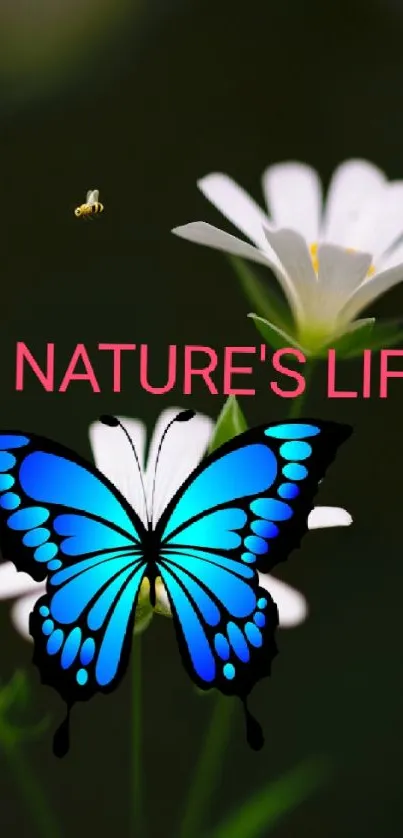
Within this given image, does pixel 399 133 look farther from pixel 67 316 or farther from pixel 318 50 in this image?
pixel 67 316

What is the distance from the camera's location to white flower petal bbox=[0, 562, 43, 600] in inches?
15.2

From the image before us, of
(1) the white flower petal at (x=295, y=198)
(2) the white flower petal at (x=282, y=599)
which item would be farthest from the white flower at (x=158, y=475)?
(1) the white flower petal at (x=295, y=198)

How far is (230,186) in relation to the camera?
1.39 ft

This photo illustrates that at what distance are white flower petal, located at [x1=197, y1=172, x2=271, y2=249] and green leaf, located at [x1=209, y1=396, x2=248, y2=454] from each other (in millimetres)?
74

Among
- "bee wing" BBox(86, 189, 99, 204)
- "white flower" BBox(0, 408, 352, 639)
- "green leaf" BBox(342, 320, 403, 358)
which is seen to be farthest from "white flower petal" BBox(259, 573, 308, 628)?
"bee wing" BBox(86, 189, 99, 204)

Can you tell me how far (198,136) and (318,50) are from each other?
103 mm

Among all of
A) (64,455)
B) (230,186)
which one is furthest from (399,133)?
(64,455)

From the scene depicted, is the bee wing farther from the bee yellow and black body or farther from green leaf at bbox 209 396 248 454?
green leaf at bbox 209 396 248 454

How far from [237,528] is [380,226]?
0.55 feet

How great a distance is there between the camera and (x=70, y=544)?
14.2 inches

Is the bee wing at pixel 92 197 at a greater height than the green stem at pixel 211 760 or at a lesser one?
greater

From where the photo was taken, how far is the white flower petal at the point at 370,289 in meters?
0.36

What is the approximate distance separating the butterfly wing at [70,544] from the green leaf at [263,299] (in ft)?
0.32

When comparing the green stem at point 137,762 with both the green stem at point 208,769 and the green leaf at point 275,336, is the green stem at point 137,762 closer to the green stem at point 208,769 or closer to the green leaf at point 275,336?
the green stem at point 208,769
